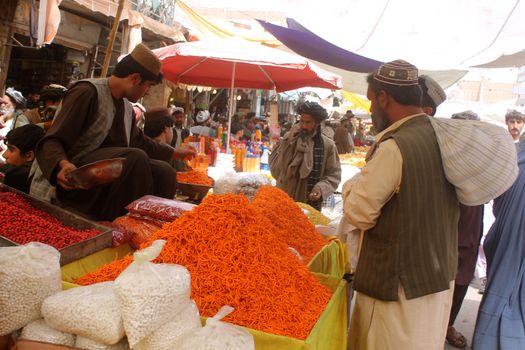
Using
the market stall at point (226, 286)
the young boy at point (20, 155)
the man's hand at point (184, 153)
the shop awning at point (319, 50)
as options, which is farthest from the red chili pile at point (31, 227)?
the shop awning at point (319, 50)

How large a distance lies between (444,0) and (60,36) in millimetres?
6521

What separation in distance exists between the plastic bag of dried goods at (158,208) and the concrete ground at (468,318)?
114 inches

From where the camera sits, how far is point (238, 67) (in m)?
7.11

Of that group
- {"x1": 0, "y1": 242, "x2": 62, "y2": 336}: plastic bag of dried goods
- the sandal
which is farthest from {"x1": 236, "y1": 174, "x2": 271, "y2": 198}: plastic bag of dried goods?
the sandal

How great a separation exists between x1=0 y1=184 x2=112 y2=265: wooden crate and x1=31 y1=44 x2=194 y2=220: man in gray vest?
151mm

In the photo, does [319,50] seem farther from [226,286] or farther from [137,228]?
[226,286]

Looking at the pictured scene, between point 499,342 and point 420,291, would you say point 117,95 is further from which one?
point 499,342

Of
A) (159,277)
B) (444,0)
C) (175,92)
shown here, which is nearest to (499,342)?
(444,0)

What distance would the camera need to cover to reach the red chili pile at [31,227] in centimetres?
203

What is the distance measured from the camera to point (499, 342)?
320 cm

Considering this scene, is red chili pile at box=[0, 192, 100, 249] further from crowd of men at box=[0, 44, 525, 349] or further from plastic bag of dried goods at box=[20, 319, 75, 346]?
plastic bag of dried goods at box=[20, 319, 75, 346]

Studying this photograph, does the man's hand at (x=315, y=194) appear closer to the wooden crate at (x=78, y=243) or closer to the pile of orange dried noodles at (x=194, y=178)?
the pile of orange dried noodles at (x=194, y=178)

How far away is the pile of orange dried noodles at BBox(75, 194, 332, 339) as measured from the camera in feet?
5.15

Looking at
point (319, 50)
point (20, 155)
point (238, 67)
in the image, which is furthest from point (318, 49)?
point (238, 67)
